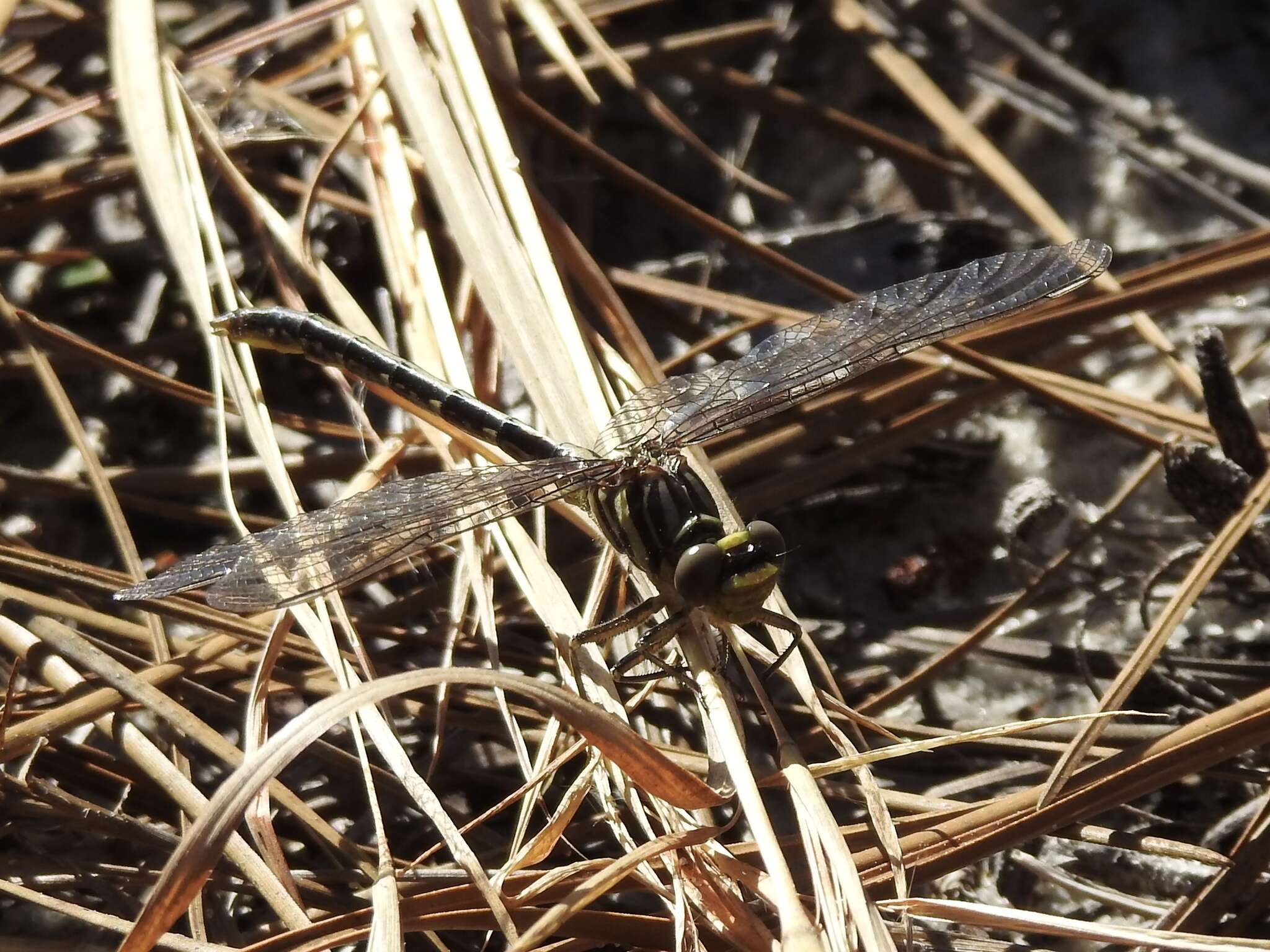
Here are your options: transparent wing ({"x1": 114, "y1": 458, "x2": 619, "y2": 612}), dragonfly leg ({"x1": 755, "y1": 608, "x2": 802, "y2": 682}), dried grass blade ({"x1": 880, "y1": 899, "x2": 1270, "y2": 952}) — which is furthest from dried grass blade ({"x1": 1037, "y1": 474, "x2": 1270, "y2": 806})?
transparent wing ({"x1": 114, "y1": 458, "x2": 619, "y2": 612})

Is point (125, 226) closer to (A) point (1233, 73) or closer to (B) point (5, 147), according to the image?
(B) point (5, 147)

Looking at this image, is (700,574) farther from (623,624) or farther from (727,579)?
(623,624)

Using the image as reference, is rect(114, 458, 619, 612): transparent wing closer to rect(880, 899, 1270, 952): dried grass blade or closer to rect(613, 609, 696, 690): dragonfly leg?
rect(613, 609, 696, 690): dragonfly leg

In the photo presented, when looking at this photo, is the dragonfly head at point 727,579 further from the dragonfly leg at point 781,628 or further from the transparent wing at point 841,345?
the transparent wing at point 841,345

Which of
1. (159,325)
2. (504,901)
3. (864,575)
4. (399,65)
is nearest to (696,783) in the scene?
(504,901)

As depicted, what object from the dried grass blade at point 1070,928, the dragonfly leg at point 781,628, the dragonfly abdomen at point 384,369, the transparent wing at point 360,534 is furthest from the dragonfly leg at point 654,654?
the dried grass blade at point 1070,928

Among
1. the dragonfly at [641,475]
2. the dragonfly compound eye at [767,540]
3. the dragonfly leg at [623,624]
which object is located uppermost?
the dragonfly at [641,475]

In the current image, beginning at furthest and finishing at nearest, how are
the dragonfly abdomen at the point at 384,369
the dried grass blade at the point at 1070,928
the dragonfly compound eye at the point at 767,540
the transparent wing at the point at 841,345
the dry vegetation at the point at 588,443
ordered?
the dragonfly abdomen at the point at 384,369, the transparent wing at the point at 841,345, the dragonfly compound eye at the point at 767,540, the dry vegetation at the point at 588,443, the dried grass blade at the point at 1070,928
